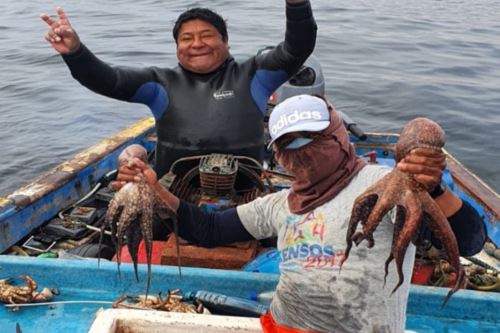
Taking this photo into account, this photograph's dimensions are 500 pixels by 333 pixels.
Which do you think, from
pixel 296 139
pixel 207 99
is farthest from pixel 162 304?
pixel 207 99

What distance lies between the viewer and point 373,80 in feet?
55.7

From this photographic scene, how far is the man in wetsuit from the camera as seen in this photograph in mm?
4996

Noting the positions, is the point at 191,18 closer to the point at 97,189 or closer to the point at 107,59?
the point at 97,189

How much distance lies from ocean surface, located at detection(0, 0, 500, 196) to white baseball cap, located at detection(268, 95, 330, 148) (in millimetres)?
8546

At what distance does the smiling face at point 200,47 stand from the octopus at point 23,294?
2.32 meters

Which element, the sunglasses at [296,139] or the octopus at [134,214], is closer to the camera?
the octopus at [134,214]

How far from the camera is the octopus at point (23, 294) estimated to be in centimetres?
417

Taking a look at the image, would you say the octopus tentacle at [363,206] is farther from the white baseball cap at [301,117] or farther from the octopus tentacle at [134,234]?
the octopus tentacle at [134,234]

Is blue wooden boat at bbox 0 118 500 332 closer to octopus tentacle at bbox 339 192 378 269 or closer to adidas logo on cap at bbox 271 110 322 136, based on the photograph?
adidas logo on cap at bbox 271 110 322 136

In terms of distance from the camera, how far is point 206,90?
205 inches

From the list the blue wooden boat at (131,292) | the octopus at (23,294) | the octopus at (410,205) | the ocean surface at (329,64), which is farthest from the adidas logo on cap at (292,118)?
the ocean surface at (329,64)

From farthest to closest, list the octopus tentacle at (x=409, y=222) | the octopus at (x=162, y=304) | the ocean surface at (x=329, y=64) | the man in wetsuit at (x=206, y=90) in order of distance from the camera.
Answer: the ocean surface at (x=329, y=64), the man in wetsuit at (x=206, y=90), the octopus at (x=162, y=304), the octopus tentacle at (x=409, y=222)

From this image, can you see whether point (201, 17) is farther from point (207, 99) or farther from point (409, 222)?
point (409, 222)

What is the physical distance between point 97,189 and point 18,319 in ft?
8.77
